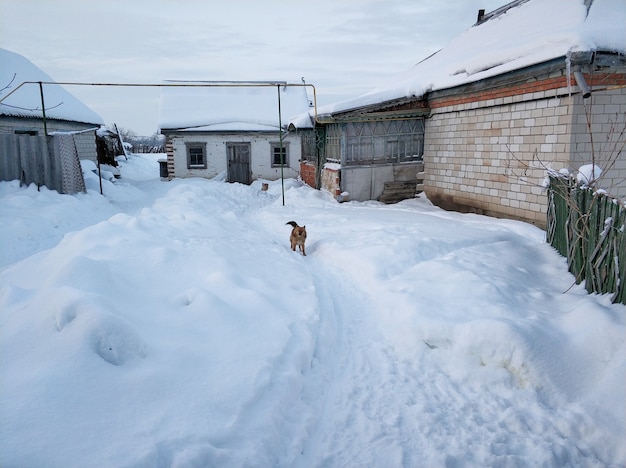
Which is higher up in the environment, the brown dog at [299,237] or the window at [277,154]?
the window at [277,154]

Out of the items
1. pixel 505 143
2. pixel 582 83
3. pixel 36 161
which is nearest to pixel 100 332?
pixel 582 83

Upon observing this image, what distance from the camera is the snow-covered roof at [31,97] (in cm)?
1633

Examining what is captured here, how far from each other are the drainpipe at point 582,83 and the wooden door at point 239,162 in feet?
50.6

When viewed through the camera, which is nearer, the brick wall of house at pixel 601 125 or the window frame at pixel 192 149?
the brick wall of house at pixel 601 125

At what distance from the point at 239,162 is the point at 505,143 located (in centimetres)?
1374

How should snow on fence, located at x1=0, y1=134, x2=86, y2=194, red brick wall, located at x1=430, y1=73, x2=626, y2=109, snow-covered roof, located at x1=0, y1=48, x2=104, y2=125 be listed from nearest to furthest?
1. red brick wall, located at x1=430, y1=73, x2=626, y2=109
2. snow on fence, located at x1=0, y1=134, x2=86, y2=194
3. snow-covered roof, located at x1=0, y1=48, x2=104, y2=125

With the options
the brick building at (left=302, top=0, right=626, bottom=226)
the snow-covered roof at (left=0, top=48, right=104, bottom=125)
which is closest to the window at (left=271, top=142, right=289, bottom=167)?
the brick building at (left=302, top=0, right=626, bottom=226)

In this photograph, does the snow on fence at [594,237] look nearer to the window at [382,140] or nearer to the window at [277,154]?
the window at [382,140]

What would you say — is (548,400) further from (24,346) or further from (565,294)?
(24,346)

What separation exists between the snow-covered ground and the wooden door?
1407cm

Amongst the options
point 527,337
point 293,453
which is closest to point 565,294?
point 527,337

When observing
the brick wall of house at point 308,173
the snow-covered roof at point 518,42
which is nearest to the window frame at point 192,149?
the brick wall of house at point 308,173

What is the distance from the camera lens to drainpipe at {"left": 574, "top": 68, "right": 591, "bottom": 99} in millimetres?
7910

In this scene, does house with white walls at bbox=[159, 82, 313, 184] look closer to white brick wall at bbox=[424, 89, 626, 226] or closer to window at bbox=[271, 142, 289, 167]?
window at bbox=[271, 142, 289, 167]
